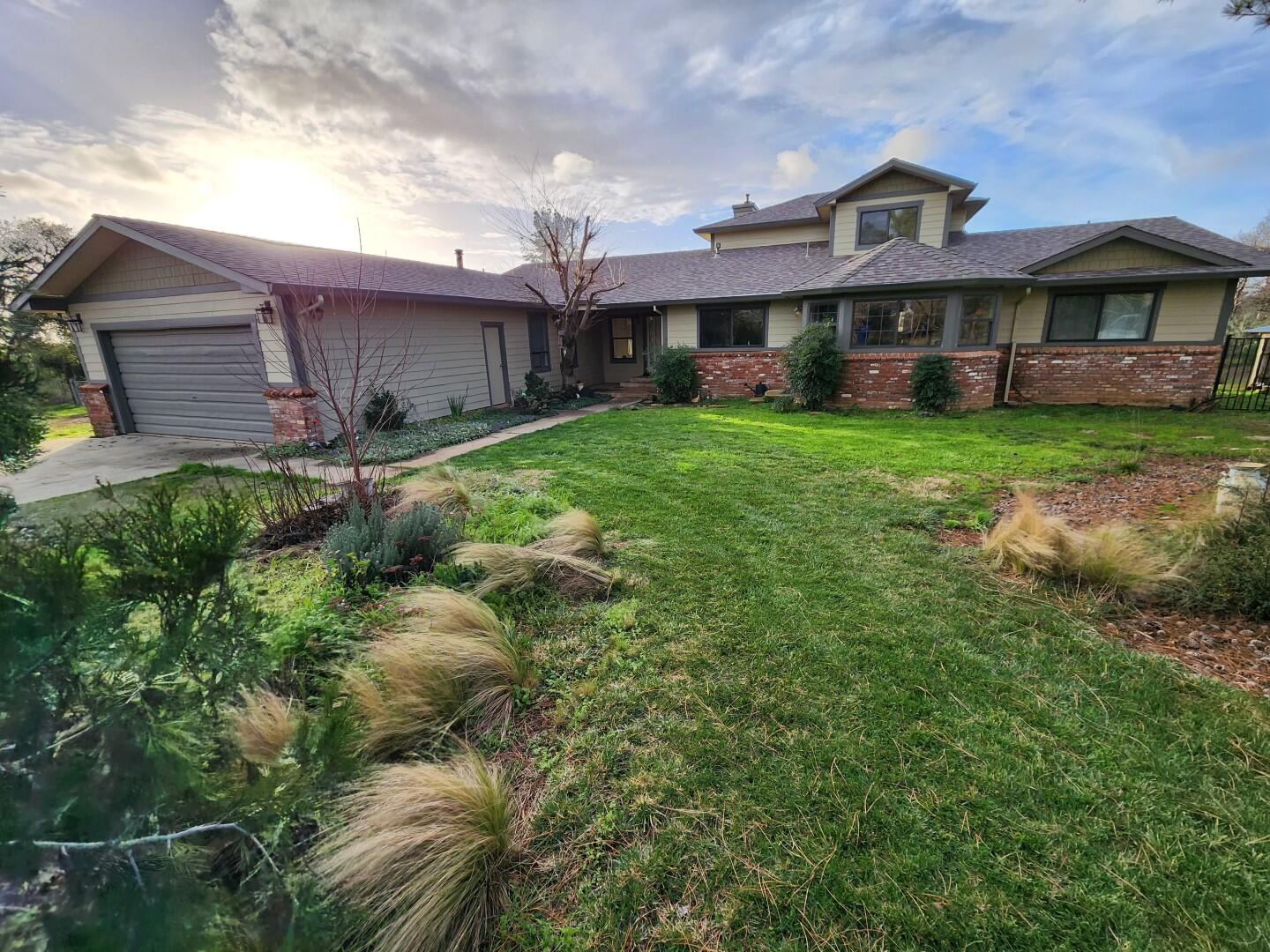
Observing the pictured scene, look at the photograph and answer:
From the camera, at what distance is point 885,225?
14281 millimetres

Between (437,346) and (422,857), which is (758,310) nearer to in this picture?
(437,346)

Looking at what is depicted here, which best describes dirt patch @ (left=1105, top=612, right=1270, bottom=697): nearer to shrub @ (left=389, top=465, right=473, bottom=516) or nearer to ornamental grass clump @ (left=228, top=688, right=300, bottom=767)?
ornamental grass clump @ (left=228, top=688, right=300, bottom=767)

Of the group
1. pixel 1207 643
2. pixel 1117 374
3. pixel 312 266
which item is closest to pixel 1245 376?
pixel 1117 374

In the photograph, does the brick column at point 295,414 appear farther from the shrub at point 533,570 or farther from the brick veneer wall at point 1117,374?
the brick veneer wall at point 1117,374

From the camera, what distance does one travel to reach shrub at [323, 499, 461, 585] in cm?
365

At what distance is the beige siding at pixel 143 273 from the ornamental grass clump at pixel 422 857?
1030cm

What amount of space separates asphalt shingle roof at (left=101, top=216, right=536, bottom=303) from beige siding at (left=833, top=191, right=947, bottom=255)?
9315 millimetres

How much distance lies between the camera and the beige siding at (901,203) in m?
13.7

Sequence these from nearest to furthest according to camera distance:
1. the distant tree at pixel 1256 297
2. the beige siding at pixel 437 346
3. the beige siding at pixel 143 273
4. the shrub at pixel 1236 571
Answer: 1. the shrub at pixel 1236 571
2. the beige siding at pixel 143 273
3. the beige siding at pixel 437 346
4. the distant tree at pixel 1256 297

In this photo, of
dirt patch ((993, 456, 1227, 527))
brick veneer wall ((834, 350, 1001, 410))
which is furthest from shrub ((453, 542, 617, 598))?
brick veneer wall ((834, 350, 1001, 410))

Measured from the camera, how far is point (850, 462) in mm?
6949

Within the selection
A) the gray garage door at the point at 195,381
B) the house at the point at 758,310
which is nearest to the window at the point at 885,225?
the house at the point at 758,310

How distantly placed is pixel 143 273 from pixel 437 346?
17.2 ft

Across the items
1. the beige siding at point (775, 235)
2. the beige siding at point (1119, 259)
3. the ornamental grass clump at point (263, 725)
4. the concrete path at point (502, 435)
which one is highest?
the beige siding at point (775, 235)
